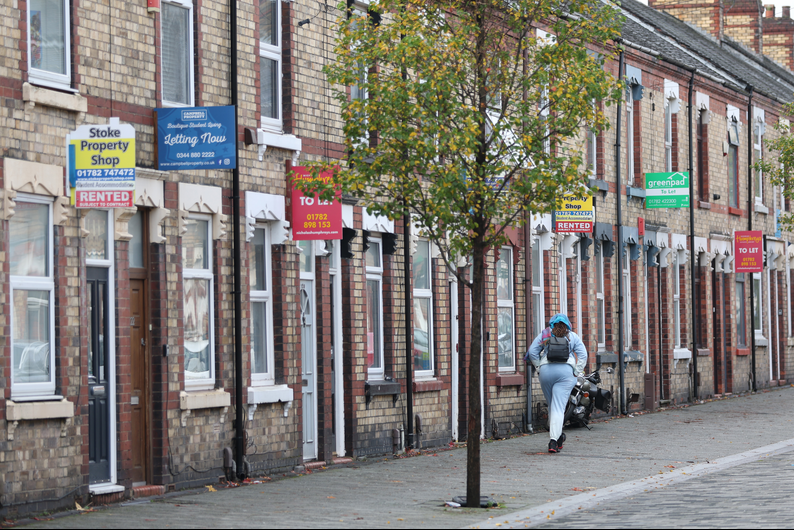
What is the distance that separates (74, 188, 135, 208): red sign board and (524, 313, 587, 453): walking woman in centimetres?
849

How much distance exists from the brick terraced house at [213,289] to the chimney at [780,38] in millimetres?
27057

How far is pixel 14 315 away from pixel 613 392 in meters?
16.4

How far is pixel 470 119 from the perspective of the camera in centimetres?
1340

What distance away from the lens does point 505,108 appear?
14.0 m

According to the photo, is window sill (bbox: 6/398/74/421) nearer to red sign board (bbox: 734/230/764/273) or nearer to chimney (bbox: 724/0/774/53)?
red sign board (bbox: 734/230/764/273)

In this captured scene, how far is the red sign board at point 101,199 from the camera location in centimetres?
1234

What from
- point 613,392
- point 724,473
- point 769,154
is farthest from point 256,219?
point 769,154

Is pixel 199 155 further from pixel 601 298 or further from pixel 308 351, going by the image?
pixel 601 298

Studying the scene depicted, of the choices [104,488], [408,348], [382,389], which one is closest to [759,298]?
[408,348]

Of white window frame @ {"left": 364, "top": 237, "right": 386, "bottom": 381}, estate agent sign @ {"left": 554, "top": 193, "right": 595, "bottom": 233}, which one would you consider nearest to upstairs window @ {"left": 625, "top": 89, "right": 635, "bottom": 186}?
Answer: estate agent sign @ {"left": 554, "top": 193, "right": 595, "bottom": 233}

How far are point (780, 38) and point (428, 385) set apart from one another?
121 feet

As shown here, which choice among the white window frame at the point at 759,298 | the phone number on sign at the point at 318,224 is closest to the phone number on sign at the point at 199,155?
the phone number on sign at the point at 318,224

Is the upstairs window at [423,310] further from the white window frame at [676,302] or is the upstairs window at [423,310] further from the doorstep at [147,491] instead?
the white window frame at [676,302]

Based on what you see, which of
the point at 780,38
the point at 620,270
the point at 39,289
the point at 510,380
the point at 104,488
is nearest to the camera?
the point at 39,289
